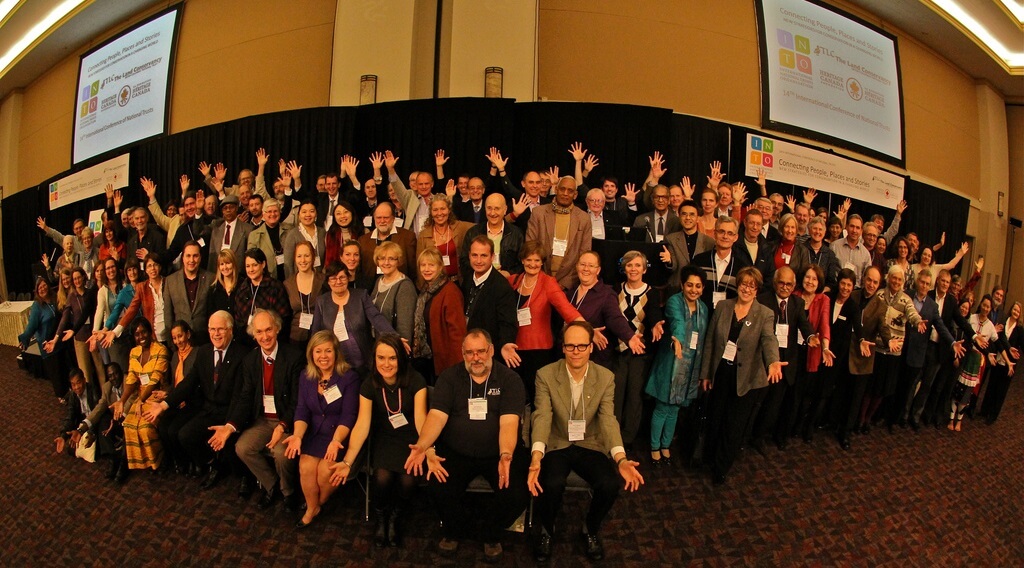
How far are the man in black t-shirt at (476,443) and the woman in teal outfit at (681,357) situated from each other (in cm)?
104

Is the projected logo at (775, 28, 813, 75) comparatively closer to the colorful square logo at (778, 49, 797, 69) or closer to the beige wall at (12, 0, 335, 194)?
the colorful square logo at (778, 49, 797, 69)

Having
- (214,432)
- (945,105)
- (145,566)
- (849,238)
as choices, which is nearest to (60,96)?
(214,432)

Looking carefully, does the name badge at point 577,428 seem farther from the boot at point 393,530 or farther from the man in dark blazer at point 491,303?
the boot at point 393,530

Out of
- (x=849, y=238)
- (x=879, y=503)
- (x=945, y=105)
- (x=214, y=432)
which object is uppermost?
(x=945, y=105)

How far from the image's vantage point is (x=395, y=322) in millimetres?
2928

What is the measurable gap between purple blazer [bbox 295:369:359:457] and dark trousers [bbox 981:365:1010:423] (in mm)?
5401

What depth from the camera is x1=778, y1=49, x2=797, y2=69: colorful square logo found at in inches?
281

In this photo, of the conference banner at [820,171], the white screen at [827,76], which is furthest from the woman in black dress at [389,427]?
the white screen at [827,76]

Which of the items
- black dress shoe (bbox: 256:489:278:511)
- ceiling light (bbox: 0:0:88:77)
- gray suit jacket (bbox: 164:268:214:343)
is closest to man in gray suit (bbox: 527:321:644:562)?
black dress shoe (bbox: 256:489:278:511)

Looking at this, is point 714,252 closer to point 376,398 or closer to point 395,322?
point 395,322

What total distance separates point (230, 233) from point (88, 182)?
762 centimetres

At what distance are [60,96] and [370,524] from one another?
12.8 m

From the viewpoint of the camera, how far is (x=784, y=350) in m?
3.19

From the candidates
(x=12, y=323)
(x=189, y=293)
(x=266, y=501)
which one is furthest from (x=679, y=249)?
(x=12, y=323)
